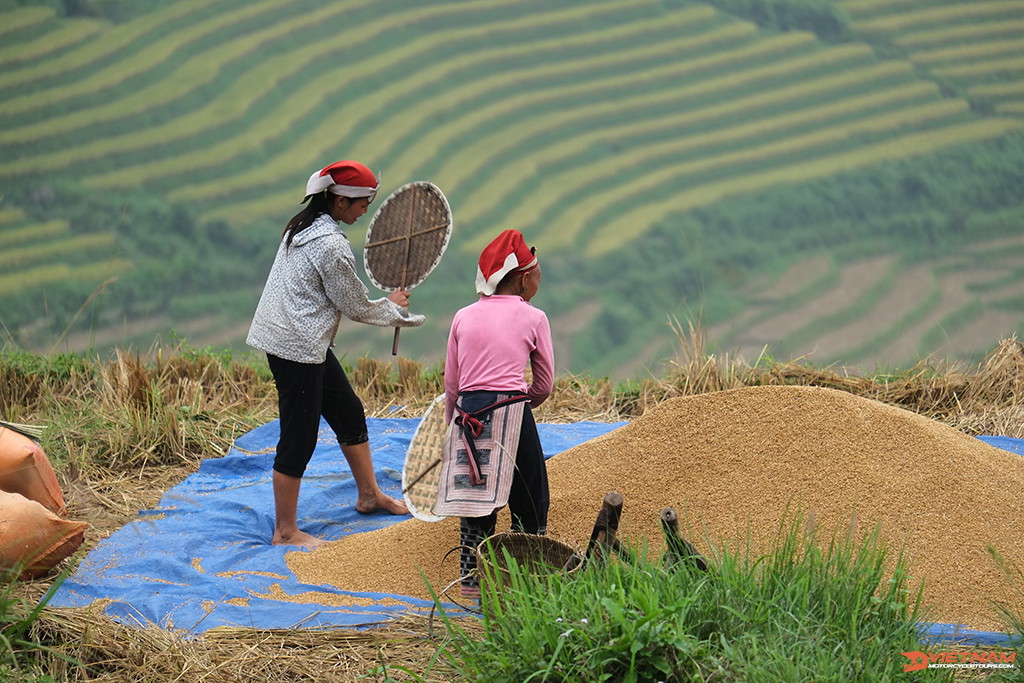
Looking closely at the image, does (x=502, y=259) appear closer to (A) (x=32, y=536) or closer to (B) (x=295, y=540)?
(B) (x=295, y=540)

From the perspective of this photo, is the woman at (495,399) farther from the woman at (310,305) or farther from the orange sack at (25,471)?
the orange sack at (25,471)

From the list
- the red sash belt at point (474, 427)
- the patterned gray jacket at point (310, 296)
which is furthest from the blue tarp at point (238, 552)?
the patterned gray jacket at point (310, 296)

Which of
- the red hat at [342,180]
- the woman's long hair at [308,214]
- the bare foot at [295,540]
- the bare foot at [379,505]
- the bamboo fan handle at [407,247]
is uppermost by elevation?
the red hat at [342,180]

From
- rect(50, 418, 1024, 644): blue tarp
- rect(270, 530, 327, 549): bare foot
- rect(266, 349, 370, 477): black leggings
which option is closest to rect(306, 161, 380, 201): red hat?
rect(266, 349, 370, 477): black leggings

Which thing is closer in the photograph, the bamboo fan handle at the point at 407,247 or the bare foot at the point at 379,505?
the bamboo fan handle at the point at 407,247

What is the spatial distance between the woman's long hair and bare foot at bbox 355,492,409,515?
1.15 m

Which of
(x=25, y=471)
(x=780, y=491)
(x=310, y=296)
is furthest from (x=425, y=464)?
(x=25, y=471)

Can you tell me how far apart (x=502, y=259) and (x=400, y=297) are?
29.0 inches

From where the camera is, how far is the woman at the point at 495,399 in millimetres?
3195

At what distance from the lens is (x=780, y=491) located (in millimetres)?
3381

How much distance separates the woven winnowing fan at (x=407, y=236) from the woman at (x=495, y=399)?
1.97 feet

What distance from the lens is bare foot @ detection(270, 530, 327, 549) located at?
3.89 meters

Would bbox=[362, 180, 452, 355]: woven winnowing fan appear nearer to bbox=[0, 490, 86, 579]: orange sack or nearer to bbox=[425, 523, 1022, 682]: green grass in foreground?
bbox=[0, 490, 86, 579]: orange sack

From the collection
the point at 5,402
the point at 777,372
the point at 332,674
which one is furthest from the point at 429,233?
the point at 5,402
